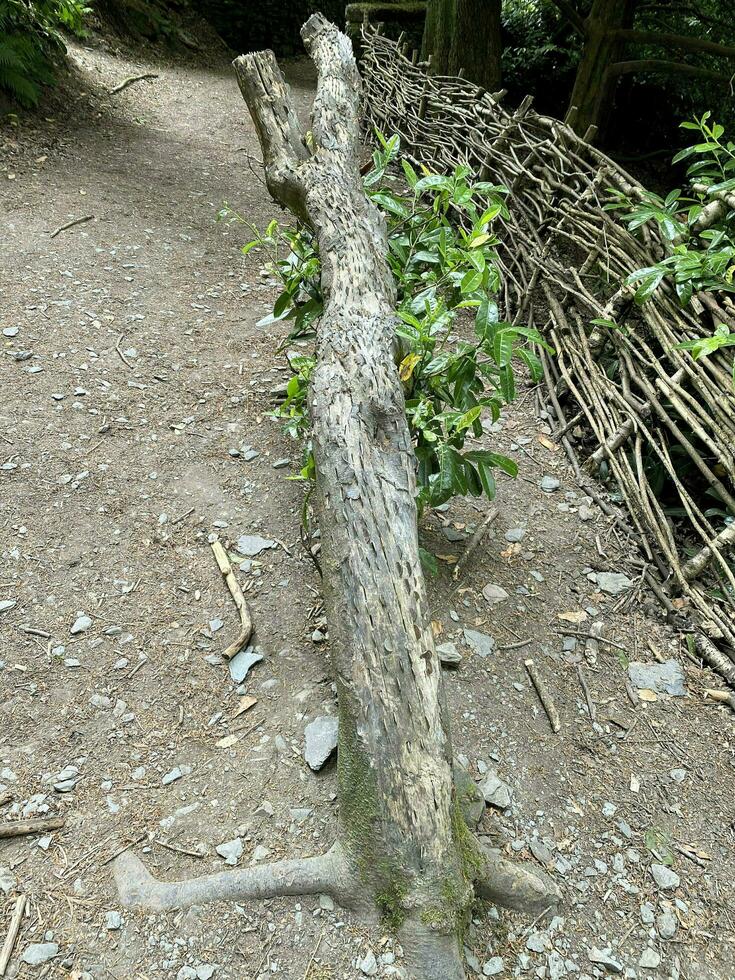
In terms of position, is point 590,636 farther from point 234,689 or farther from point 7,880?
point 7,880

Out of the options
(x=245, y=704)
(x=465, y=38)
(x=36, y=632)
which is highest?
(x=465, y=38)

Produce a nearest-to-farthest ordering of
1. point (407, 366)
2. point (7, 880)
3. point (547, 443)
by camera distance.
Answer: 1. point (7, 880)
2. point (407, 366)
3. point (547, 443)

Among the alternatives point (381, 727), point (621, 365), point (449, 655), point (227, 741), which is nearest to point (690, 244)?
point (621, 365)

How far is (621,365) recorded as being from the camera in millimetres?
2902

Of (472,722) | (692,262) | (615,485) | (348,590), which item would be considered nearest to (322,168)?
(692,262)

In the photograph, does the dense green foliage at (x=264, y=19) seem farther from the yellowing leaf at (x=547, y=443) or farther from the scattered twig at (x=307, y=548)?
the scattered twig at (x=307, y=548)

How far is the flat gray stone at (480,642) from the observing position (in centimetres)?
225

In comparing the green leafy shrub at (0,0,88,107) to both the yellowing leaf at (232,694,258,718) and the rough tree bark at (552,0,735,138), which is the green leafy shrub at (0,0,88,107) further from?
the yellowing leaf at (232,694,258,718)

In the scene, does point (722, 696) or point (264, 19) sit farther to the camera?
point (264, 19)

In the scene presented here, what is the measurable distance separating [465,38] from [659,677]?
19.4ft

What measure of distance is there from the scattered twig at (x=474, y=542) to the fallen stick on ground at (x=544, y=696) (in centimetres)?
43

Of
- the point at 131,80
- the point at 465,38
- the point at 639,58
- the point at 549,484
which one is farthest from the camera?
the point at 131,80

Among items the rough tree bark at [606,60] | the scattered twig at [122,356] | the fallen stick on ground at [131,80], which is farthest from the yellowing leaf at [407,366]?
the fallen stick on ground at [131,80]

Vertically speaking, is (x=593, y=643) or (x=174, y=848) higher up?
(x=593, y=643)
